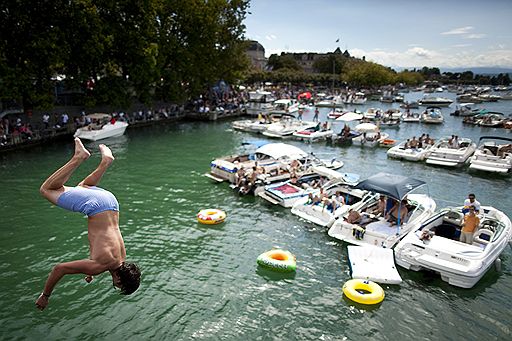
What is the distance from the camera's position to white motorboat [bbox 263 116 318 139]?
1567 inches

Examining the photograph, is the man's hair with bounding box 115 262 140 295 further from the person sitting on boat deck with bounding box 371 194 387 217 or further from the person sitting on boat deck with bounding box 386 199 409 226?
Result: the person sitting on boat deck with bounding box 371 194 387 217

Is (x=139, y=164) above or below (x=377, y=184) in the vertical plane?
below

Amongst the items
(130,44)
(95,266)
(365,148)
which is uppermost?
(130,44)

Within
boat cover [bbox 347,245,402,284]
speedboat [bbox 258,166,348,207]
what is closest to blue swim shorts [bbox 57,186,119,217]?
boat cover [bbox 347,245,402,284]

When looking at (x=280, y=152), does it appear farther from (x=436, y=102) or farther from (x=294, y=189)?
(x=436, y=102)

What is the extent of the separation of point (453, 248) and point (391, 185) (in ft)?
11.0

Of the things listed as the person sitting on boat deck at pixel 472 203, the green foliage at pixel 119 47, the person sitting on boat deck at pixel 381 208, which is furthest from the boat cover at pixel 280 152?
the green foliage at pixel 119 47

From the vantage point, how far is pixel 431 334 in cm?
1027

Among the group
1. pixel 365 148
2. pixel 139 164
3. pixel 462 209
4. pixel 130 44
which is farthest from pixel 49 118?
pixel 462 209

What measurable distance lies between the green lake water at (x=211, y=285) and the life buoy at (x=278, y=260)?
0.29m

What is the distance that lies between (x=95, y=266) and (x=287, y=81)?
371ft

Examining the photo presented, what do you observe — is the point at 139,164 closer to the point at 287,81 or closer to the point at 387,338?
the point at 387,338

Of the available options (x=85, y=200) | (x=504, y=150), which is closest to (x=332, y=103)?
(x=504, y=150)

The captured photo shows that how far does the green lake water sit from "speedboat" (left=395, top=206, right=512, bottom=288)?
1.59 ft
